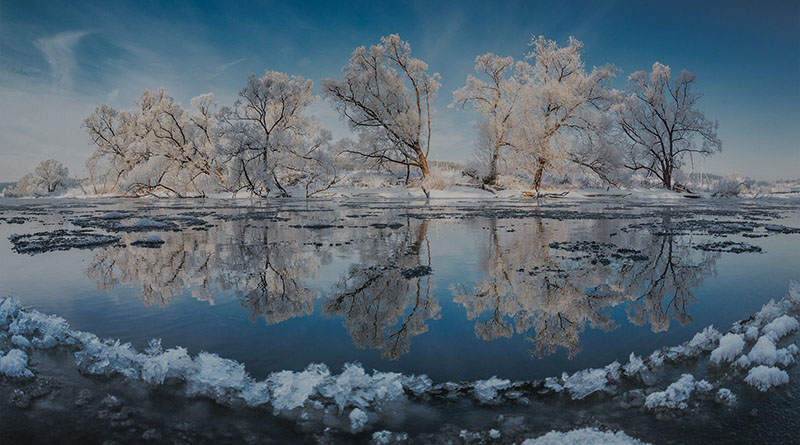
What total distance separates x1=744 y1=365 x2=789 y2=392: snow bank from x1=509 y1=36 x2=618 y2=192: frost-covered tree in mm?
29711

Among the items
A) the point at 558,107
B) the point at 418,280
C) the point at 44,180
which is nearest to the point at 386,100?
the point at 558,107

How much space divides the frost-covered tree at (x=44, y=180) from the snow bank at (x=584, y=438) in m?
66.8

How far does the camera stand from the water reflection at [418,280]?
3.39 meters

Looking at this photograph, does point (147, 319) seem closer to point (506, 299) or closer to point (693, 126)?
point (506, 299)

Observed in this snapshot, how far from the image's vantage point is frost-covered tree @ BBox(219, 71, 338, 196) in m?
29.5

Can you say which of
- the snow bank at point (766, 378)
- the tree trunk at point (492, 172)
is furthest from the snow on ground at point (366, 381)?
the tree trunk at point (492, 172)

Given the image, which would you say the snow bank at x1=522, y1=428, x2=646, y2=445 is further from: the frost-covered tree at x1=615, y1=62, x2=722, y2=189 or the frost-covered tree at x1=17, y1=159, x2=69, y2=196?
the frost-covered tree at x1=17, y1=159, x2=69, y2=196

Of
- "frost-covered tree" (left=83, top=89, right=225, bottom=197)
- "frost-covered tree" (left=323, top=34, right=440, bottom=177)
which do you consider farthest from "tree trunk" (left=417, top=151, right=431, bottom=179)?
"frost-covered tree" (left=83, top=89, right=225, bottom=197)

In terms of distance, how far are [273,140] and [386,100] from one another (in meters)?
9.03

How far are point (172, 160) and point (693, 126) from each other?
4513 centimetres

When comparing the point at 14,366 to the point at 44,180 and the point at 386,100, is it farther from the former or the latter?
the point at 44,180

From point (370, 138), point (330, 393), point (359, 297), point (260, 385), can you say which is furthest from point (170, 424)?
point (370, 138)

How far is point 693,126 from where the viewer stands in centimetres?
3588

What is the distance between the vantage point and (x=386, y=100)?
3169 centimetres
